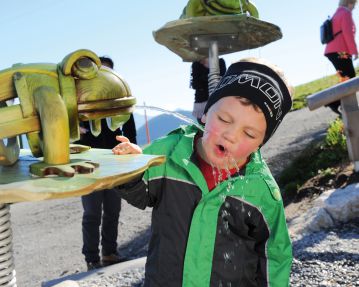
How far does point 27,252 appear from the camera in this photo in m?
5.51

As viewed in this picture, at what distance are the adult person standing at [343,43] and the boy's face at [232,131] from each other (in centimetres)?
476

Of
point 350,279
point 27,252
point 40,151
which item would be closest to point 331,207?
point 350,279

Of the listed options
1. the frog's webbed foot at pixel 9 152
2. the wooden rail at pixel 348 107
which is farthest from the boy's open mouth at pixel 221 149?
the wooden rail at pixel 348 107

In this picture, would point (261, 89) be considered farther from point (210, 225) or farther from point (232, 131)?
point (210, 225)

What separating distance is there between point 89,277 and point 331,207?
6.82 feet

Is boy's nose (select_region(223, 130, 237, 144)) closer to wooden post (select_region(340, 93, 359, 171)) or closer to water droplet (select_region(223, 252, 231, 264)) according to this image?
water droplet (select_region(223, 252, 231, 264))

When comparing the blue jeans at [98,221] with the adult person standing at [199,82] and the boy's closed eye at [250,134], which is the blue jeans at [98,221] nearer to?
the adult person standing at [199,82]

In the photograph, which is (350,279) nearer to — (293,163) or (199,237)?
(199,237)

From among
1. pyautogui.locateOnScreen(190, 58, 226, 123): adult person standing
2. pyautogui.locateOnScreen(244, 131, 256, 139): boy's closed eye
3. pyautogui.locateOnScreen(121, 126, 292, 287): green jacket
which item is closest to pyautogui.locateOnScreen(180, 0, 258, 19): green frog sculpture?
pyautogui.locateOnScreen(190, 58, 226, 123): adult person standing

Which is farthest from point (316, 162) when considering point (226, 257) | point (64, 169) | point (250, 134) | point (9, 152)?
point (64, 169)

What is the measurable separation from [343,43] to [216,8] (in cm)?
346

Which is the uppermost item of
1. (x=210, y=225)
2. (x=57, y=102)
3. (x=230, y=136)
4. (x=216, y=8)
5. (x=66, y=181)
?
(x=216, y=8)

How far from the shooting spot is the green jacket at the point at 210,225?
1.73 m

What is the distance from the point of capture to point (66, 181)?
0.90 m
